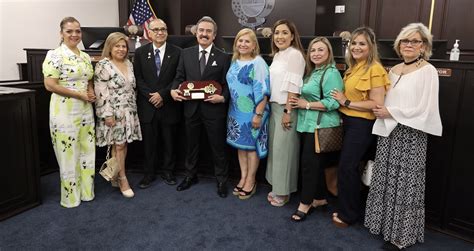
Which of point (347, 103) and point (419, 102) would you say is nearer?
point (419, 102)

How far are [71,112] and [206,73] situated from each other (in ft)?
3.55

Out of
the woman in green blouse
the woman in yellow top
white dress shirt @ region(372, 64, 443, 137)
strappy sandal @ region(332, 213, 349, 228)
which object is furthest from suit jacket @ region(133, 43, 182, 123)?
white dress shirt @ region(372, 64, 443, 137)

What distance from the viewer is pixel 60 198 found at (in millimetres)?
2979

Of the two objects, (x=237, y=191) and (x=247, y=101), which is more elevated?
(x=247, y=101)

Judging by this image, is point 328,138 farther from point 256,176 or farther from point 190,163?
point 190,163

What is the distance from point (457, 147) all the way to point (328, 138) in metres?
0.85

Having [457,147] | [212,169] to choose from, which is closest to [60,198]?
[212,169]

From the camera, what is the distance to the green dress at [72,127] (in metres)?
2.62

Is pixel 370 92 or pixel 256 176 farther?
pixel 256 176

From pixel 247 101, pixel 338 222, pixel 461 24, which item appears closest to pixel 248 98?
pixel 247 101

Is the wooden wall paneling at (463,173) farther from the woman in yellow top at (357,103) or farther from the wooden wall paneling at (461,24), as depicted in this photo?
the wooden wall paneling at (461,24)

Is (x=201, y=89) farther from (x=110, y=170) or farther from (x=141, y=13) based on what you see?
(x=141, y=13)

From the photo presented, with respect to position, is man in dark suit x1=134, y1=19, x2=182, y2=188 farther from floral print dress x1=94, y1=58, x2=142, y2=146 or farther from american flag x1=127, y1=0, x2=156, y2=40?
american flag x1=127, y1=0, x2=156, y2=40

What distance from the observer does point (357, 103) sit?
2.28 metres
